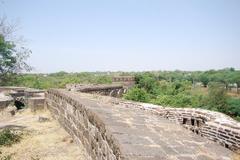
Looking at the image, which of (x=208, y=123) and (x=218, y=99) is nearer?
(x=208, y=123)

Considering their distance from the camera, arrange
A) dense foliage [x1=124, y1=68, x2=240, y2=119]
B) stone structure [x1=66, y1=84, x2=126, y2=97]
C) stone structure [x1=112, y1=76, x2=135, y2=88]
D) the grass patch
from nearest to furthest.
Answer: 1. the grass patch
2. stone structure [x1=66, y1=84, x2=126, y2=97]
3. dense foliage [x1=124, y1=68, x2=240, y2=119]
4. stone structure [x1=112, y1=76, x2=135, y2=88]

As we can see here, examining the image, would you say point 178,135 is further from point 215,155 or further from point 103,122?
point 103,122

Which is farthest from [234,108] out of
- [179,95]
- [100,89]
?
[100,89]

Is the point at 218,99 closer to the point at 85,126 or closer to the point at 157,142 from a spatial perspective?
the point at 85,126

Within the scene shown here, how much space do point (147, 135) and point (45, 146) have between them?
286 cm

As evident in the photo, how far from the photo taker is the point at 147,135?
3.67 m

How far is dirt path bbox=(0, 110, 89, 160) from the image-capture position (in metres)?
5.20

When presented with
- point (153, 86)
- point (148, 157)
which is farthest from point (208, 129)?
point (153, 86)

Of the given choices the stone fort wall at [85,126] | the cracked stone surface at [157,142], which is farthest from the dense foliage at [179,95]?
the cracked stone surface at [157,142]

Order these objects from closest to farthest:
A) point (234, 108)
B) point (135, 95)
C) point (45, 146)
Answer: point (45, 146), point (135, 95), point (234, 108)

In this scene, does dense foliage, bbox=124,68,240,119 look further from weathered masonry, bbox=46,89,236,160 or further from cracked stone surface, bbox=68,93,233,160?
cracked stone surface, bbox=68,93,233,160

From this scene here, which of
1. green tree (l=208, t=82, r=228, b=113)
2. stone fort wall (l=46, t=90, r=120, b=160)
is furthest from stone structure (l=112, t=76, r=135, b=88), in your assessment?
green tree (l=208, t=82, r=228, b=113)

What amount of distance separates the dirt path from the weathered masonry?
207 mm

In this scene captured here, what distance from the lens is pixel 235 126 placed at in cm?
452
